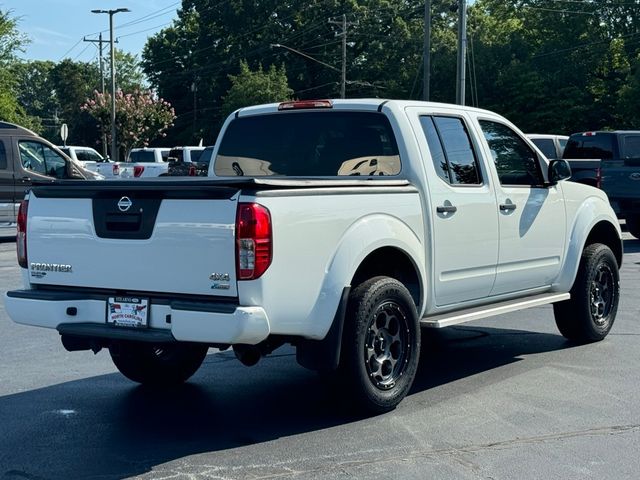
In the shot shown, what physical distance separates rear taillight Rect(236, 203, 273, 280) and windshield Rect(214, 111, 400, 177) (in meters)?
1.76

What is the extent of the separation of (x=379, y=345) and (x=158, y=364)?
177 centimetres

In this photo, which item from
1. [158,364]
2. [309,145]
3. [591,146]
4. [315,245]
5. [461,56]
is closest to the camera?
[315,245]

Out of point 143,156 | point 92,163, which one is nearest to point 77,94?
point 143,156

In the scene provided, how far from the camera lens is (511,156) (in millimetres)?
8047

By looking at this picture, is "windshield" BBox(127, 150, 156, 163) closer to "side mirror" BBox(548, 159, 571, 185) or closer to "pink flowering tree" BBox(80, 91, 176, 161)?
"pink flowering tree" BBox(80, 91, 176, 161)

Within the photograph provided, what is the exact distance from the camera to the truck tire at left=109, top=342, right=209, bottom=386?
7246 mm

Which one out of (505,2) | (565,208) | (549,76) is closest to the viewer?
(565,208)

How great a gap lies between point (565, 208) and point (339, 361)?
3.19 meters

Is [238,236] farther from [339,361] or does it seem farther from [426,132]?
[426,132]

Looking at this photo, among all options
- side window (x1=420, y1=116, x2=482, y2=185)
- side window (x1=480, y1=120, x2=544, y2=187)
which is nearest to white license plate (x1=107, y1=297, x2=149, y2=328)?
side window (x1=420, y1=116, x2=482, y2=185)

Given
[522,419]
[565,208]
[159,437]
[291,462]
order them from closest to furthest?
[291,462]
[159,437]
[522,419]
[565,208]

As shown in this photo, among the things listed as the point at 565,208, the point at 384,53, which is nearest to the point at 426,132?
the point at 565,208

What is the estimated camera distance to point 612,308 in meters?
9.03

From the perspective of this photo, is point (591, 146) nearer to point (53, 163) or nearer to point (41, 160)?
point (53, 163)
